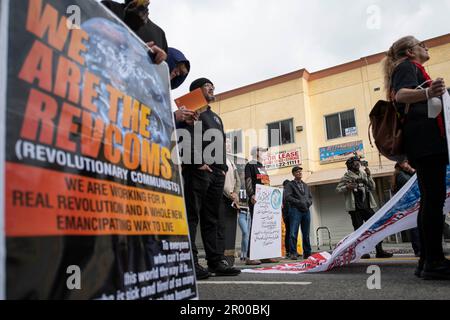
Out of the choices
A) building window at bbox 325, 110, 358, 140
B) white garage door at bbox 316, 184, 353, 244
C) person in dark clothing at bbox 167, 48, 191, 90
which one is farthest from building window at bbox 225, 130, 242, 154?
person in dark clothing at bbox 167, 48, 191, 90

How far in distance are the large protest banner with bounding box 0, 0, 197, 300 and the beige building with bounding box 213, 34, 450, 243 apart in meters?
12.8

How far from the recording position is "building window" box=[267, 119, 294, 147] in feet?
53.1

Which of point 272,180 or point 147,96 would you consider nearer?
point 147,96

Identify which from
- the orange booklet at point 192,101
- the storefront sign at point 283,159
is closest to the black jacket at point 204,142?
the orange booklet at point 192,101

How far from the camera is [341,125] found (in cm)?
1512

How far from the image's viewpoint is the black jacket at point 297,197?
6.70 m

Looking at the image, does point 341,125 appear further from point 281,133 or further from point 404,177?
point 404,177

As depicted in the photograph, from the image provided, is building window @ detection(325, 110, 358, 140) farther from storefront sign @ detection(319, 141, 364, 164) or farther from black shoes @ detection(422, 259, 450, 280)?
black shoes @ detection(422, 259, 450, 280)

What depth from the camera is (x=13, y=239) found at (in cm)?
96

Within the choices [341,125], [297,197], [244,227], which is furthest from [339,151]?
[244,227]

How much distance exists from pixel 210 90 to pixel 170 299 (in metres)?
2.51
